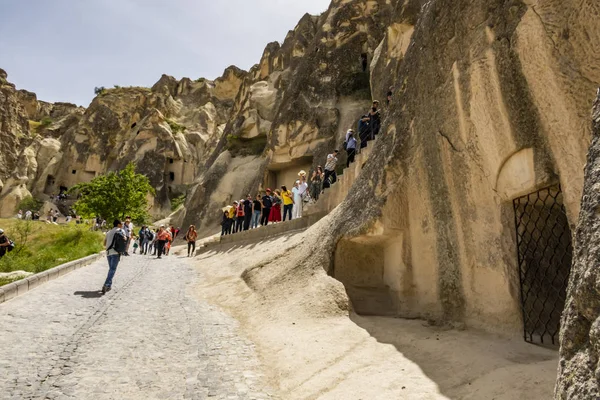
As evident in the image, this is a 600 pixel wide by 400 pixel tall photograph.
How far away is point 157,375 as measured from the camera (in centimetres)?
482

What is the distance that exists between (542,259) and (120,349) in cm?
543

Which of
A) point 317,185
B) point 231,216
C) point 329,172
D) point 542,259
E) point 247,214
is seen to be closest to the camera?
point 542,259

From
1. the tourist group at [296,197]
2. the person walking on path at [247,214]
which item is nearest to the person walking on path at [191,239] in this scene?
the tourist group at [296,197]

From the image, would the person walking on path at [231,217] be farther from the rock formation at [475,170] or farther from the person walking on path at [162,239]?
the rock formation at [475,170]

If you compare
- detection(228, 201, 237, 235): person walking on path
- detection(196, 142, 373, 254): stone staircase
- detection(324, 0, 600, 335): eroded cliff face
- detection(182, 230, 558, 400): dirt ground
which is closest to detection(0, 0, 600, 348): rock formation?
detection(324, 0, 600, 335): eroded cliff face

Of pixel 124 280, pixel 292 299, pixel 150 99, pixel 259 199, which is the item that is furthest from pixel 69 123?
pixel 292 299

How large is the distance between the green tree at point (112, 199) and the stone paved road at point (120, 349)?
58.4 feet

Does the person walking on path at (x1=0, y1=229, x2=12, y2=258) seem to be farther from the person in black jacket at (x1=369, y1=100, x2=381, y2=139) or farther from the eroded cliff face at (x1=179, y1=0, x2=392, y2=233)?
the eroded cliff face at (x1=179, y1=0, x2=392, y2=233)

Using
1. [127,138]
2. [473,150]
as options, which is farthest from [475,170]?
[127,138]

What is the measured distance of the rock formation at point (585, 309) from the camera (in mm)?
1685

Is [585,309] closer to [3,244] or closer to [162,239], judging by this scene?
[3,244]

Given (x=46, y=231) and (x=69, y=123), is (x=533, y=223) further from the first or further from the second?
(x=69, y=123)

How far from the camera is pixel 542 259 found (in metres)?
5.30

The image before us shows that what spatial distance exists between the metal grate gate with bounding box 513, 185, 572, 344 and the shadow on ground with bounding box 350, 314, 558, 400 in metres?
0.57
